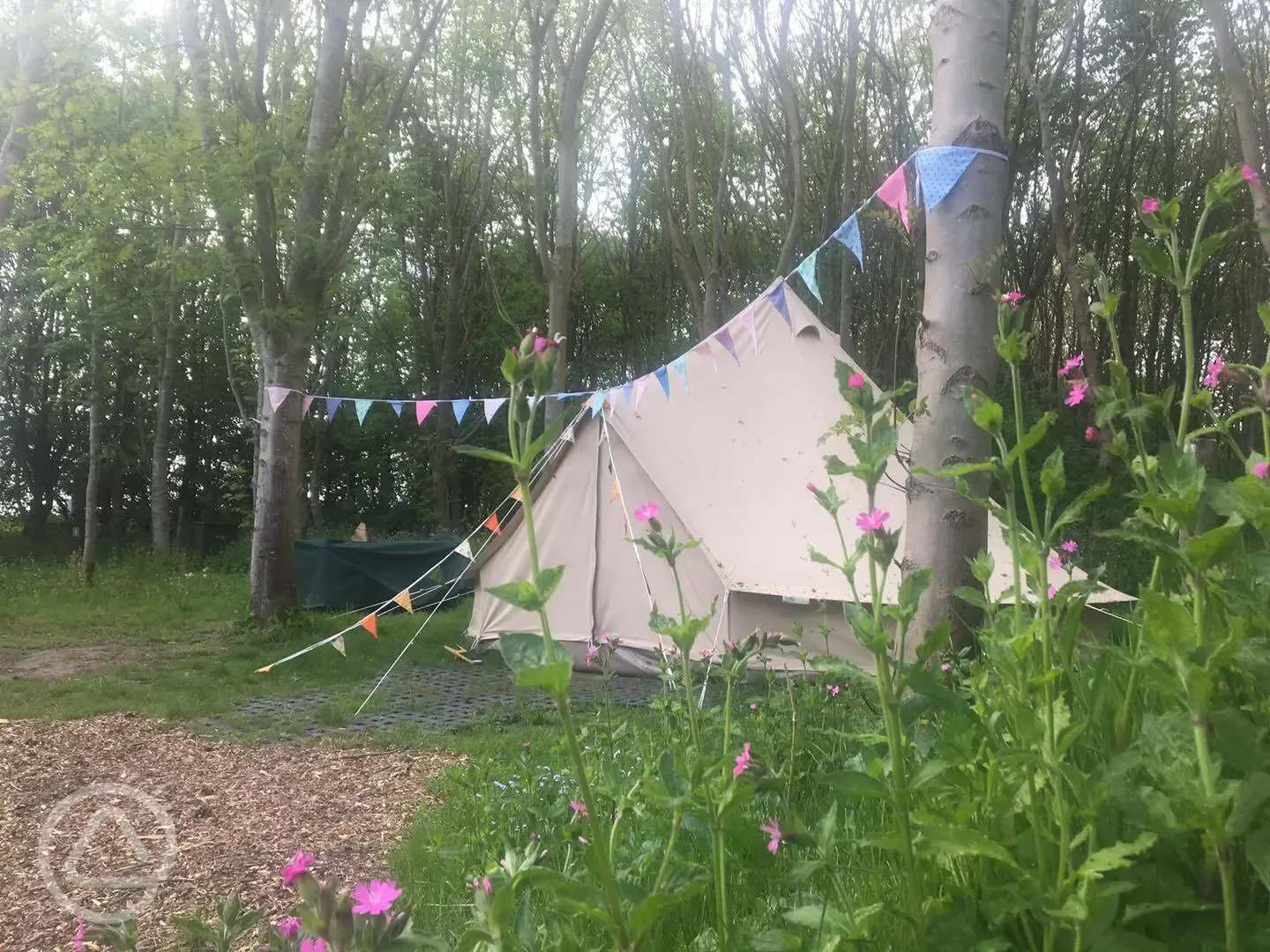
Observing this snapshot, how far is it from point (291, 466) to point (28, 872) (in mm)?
5283

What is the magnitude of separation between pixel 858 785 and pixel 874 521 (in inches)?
10.0

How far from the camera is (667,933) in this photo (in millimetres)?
1339

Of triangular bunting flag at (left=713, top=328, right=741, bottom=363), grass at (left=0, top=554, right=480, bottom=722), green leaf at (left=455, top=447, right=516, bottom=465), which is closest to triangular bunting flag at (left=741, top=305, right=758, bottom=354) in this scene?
triangular bunting flag at (left=713, top=328, right=741, bottom=363)

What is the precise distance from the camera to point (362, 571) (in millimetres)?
9938

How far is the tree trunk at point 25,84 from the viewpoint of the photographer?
287 inches

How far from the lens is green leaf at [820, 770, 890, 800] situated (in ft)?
2.86

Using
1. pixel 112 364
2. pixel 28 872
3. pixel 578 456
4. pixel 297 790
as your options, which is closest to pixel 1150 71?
pixel 578 456

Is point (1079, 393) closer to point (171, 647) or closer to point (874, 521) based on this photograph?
point (874, 521)

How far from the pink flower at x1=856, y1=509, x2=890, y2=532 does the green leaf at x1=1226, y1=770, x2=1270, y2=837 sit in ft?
1.11

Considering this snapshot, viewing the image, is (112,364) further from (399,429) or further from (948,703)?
(948,703)

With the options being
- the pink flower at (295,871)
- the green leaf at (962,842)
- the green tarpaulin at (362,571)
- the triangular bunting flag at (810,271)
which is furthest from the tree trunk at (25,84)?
the green leaf at (962,842)

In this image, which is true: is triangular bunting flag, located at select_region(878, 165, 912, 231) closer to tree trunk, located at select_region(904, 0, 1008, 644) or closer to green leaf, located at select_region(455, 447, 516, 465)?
tree trunk, located at select_region(904, 0, 1008, 644)

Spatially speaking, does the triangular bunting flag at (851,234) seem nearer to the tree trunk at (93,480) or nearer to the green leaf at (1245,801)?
the green leaf at (1245,801)

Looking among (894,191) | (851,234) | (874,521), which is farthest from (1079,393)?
(851,234)
